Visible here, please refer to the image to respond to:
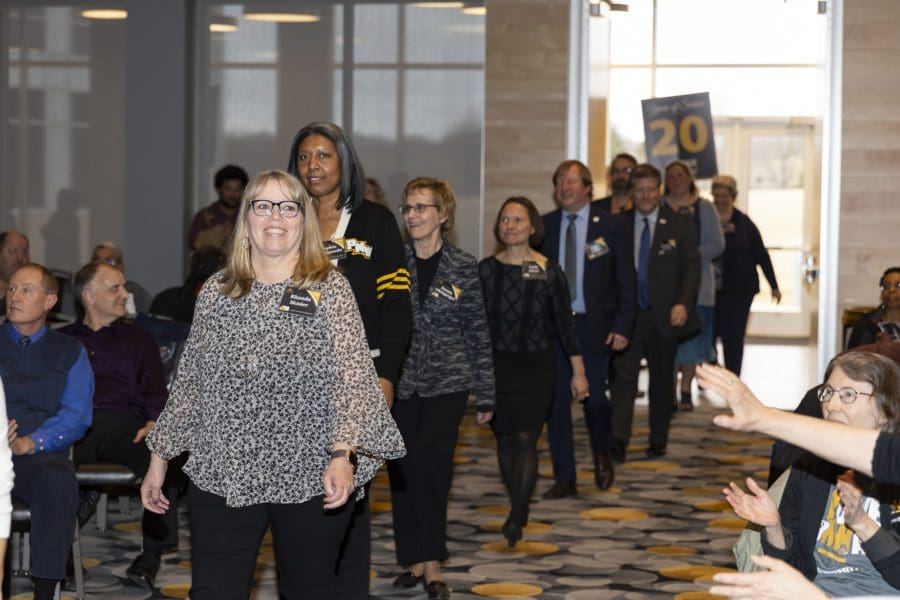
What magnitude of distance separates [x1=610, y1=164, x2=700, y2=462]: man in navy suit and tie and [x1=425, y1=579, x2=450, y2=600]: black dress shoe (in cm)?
340

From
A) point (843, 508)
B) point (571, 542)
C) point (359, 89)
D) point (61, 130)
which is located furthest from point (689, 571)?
point (61, 130)

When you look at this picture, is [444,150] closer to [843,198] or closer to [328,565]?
[843,198]

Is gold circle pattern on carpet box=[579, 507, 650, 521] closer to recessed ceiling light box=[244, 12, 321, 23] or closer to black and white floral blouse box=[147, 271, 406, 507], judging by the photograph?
black and white floral blouse box=[147, 271, 406, 507]

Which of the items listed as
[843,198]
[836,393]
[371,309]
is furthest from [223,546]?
[843,198]

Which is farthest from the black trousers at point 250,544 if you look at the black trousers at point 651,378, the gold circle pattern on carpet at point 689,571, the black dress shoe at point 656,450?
the black dress shoe at point 656,450

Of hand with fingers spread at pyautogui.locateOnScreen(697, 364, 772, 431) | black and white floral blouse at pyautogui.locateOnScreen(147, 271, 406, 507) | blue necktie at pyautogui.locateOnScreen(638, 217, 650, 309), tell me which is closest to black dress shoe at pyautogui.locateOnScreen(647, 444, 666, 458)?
blue necktie at pyautogui.locateOnScreen(638, 217, 650, 309)

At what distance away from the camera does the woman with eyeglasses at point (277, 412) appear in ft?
12.2

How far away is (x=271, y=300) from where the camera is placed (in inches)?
149

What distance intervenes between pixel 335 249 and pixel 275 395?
3.58 ft

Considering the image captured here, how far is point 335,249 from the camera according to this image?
4742 mm

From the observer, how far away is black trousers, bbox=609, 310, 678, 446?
897 cm

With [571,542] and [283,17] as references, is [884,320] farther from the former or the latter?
[283,17]

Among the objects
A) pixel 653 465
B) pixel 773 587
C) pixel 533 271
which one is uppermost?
pixel 533 271

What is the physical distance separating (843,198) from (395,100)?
3.71 metres
